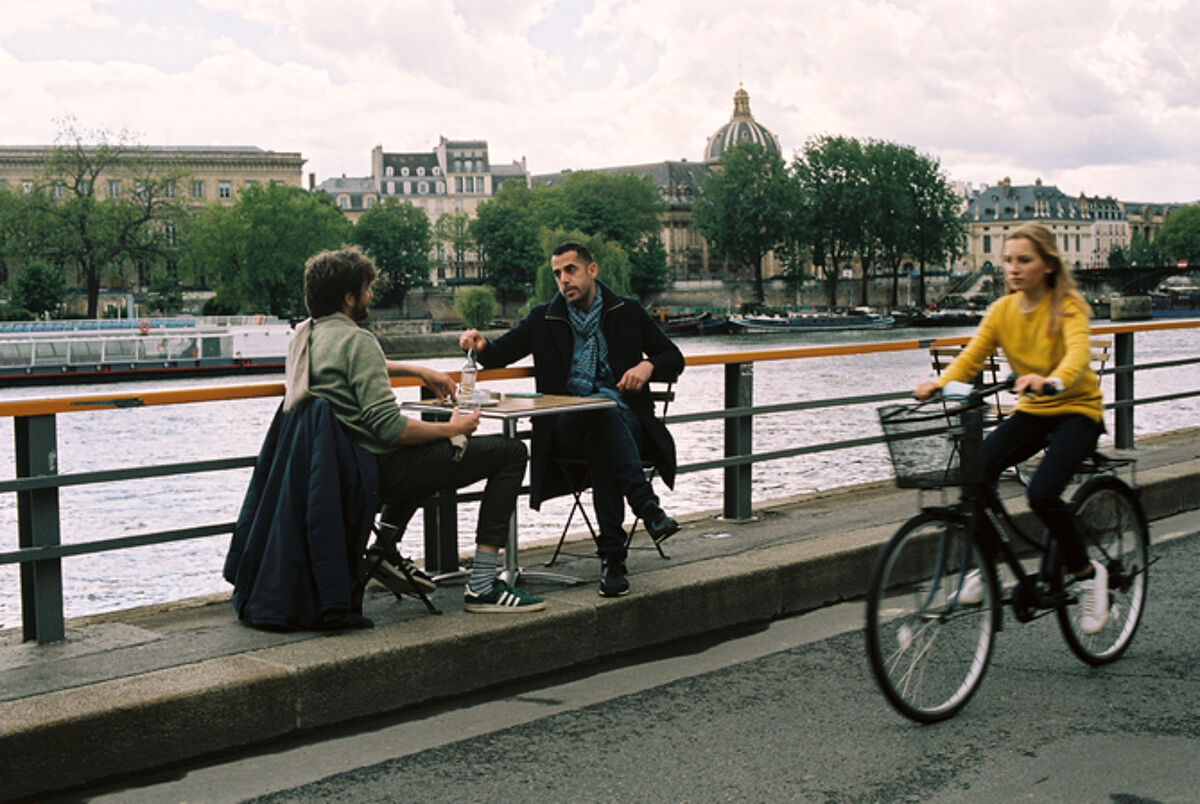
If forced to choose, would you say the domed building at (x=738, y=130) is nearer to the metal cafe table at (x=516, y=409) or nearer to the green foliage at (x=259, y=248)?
the green foliage at (x=259, y=248)

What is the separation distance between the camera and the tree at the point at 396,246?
351ft

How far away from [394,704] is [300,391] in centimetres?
101

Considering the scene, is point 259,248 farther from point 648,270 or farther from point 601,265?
point 648,270

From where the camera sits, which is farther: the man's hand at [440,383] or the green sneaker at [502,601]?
the man's hand at [440,383]

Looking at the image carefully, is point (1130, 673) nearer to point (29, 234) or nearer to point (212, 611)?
point (212, 611)

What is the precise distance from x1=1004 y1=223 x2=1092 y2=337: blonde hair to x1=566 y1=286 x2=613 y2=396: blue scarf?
1.69 m

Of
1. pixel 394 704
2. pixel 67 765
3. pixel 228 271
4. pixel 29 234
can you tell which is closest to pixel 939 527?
pixel 394 704

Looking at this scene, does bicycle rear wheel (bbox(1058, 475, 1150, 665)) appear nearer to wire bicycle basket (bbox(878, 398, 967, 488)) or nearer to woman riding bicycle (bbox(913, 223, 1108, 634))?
woman riding bicycle (bbox(913, 223, 1108, 634))

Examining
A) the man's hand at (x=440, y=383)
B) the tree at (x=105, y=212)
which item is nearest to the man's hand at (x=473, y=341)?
the man's hand at (x=440, y=383)

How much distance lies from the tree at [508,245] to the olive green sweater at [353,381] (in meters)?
96.2

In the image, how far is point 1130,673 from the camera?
4.41 m

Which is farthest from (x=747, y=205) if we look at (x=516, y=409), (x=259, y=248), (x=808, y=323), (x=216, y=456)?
(x=516, y=409)

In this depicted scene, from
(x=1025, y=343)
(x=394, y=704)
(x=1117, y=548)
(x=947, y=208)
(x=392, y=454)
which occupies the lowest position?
(x=394, y=704)

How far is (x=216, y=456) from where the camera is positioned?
26.7 meters
